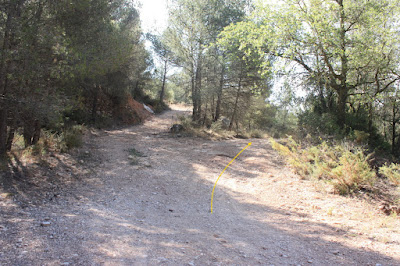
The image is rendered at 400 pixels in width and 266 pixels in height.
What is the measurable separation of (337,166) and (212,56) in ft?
41.4

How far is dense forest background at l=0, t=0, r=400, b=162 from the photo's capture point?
6.48 m

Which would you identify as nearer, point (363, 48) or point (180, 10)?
point (363, 48)

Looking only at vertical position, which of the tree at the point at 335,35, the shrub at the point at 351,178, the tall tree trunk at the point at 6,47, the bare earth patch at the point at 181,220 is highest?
the tree at the point at 335,35

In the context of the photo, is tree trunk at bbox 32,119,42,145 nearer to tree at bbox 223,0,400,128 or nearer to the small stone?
the small stone

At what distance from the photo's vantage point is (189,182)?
7.78 m

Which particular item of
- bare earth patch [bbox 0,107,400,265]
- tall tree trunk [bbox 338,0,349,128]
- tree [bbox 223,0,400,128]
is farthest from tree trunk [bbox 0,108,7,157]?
tall tree trunk [bbox 338,0,349,128]

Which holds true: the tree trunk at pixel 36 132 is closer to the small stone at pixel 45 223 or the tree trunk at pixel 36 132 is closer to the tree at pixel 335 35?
the small stone at pixel 45 223

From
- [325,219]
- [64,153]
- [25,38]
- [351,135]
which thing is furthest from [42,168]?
[351,135]

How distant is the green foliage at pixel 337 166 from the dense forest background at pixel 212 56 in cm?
190

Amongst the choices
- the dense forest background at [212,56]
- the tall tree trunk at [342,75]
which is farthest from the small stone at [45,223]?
the tall tree trunk at [342,75]

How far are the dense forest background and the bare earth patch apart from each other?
2256mm

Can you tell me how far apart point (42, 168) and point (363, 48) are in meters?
10.9

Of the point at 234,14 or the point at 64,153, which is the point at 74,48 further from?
the point at 234,14

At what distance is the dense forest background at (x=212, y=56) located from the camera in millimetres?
6484
